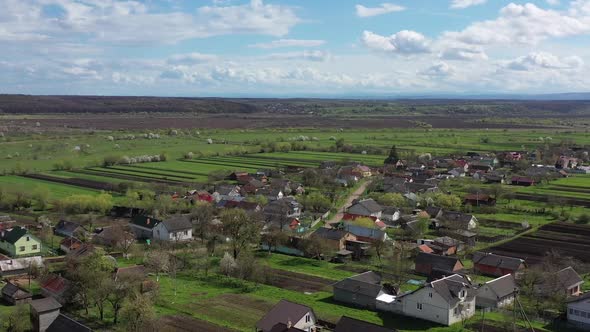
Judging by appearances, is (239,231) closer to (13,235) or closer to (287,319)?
(287,319)

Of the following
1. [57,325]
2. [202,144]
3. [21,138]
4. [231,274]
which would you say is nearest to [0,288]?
[57,325]

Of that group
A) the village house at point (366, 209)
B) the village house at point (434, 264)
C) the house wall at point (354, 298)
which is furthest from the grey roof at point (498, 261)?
the village house at point (366, 209)

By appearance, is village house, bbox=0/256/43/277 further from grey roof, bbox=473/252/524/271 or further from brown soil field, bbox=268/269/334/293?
grey roof, bbox=473/252/524/271

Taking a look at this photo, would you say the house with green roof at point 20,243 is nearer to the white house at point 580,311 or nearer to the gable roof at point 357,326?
the gable roof at point 357,326

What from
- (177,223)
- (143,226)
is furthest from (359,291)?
(143,226)

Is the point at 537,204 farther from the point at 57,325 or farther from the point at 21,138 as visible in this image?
the point at 21,138
